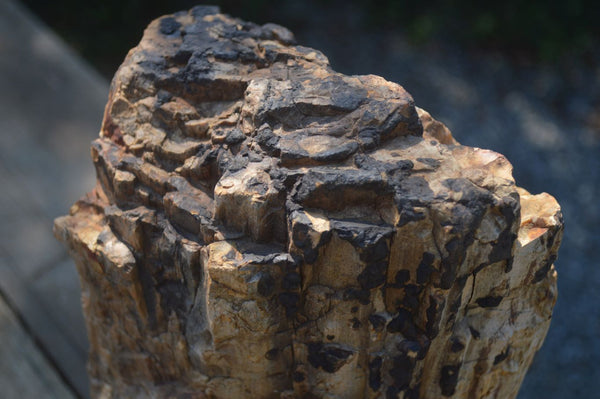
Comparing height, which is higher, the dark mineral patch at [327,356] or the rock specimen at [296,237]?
the rock specimen at [296,237]

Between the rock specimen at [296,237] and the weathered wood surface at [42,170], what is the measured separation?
878mm

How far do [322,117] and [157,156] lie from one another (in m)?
0.43

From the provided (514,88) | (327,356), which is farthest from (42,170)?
(514,88)

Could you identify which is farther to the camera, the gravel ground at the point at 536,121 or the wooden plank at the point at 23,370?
the gravel ground at the point at 536,121

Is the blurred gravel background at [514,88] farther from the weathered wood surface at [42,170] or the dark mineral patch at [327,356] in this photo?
the dark mineral patch at [327,356]

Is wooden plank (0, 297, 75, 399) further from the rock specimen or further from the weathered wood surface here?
the rock specimen

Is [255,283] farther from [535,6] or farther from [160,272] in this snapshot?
[535,6]

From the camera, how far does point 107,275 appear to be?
1.77m

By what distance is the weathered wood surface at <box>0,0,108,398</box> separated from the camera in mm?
2678

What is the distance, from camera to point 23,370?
2537 millimetres

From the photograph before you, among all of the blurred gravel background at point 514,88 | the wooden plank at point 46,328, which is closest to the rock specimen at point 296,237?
the wooden plank at point 46,328

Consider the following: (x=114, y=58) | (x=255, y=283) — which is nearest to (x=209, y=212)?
(x=255, y=283)

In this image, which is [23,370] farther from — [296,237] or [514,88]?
[514,88]

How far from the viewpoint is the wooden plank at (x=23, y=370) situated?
2.48 meters
